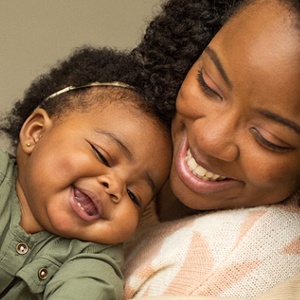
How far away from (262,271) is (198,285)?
10cm

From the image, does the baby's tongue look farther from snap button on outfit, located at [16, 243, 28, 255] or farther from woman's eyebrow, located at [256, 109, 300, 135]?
woman's eyebrow, located at [256, 109, 300, 135]

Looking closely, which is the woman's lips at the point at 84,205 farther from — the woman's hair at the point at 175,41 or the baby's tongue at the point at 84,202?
the woman's hair at the point at 175,41

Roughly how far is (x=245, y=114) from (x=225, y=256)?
0.70 feet

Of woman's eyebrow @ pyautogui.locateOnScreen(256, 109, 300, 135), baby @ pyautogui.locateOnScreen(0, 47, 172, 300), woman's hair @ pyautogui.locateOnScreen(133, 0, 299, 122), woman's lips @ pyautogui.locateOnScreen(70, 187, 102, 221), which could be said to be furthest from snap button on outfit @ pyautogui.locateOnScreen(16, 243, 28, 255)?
woman's eyebrow @ pyautogui.locateOnScreen(256, 109, 300, 135)

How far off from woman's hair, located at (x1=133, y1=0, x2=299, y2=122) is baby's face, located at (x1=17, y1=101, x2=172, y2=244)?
0.23 ft

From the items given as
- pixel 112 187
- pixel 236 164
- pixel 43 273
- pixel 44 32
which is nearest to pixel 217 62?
pixel 236 164

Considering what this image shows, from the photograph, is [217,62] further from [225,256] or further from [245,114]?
[225,256]

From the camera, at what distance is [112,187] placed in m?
1.16

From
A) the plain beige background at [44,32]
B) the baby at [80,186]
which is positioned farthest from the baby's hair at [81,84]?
the plain beige background at [44,32]

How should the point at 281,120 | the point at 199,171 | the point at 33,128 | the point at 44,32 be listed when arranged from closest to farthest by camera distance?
the point at 281,120, the point at 199,171, the point at 33,128, the point at 44,32

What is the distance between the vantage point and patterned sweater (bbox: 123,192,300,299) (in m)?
1.06

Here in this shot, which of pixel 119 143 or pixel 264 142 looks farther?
pixel 119 143

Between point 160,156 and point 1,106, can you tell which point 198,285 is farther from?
point 1,106

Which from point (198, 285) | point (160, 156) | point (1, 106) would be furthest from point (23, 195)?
point (1, 106)
